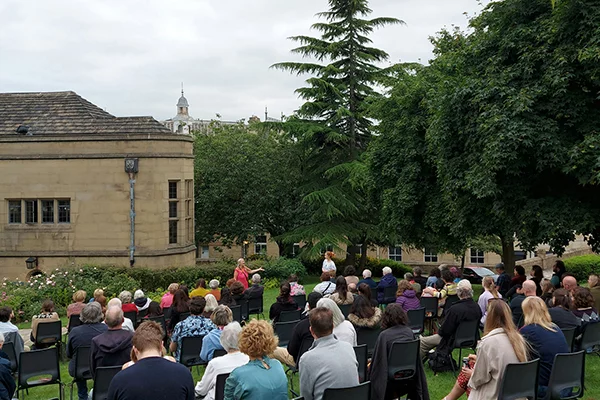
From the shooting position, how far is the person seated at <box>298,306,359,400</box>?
6191 mm

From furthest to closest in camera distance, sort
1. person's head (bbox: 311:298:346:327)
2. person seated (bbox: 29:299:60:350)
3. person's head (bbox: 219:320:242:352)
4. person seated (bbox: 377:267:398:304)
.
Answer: person seated (bbox: 377:267:398:304), person seated (bbox: 29:299:60:350), person's head (bbox: 311:298:346:327), person's head (bbox: 219:320:242:352)

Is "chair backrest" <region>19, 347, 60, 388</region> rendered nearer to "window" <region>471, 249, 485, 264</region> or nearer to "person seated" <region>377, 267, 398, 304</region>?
"person seated" <region>377, 267, 398, 304</region>

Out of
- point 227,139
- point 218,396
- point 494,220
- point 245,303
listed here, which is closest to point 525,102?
point 494,220

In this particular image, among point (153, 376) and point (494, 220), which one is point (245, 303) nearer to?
point (494, 220)

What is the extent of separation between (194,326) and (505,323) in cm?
499

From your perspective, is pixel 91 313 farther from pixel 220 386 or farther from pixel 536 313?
pixel 536 313

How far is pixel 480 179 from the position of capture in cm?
1625

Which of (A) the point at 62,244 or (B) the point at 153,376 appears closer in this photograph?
(B) the point at 153,376

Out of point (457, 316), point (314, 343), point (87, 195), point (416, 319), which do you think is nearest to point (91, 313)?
point (314, 343)

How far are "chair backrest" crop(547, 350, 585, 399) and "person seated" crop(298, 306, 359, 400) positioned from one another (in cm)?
272

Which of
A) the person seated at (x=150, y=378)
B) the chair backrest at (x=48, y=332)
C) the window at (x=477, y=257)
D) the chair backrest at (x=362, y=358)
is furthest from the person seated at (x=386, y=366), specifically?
the window at (x=477, y=257)

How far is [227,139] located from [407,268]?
12.9 m

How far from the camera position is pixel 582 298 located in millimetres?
10430

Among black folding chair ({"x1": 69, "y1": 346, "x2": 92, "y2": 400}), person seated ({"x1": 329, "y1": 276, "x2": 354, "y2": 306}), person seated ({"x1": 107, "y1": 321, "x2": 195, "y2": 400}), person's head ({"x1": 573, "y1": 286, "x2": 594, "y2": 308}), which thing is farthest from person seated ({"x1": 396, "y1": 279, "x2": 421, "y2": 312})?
person seated ({"x1": 107, "y1": 321, "x2": 195, "y2": 400})
